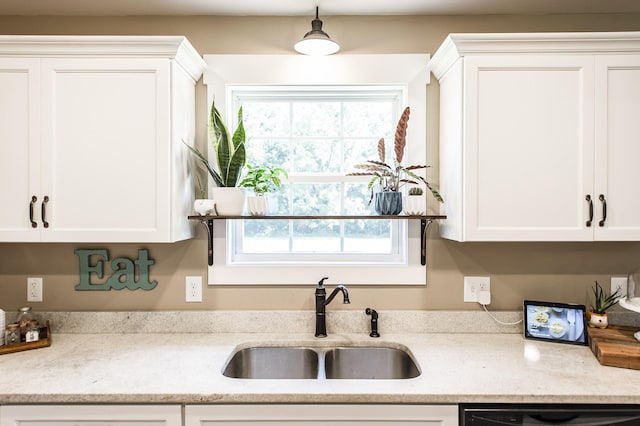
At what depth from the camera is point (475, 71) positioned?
5.41 ft

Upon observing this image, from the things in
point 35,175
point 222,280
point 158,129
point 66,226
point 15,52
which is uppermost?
point 15,52

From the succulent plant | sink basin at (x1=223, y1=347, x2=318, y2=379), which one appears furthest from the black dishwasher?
sink basin at (x1=223, y1=347, x2=318, y2=379)

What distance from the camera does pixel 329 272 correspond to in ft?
6.46

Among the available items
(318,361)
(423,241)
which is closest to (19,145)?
(318,361)

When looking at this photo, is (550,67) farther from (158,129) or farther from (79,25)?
(79,25)

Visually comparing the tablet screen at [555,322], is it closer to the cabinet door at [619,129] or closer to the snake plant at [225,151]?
the cabinet door at [619,129]

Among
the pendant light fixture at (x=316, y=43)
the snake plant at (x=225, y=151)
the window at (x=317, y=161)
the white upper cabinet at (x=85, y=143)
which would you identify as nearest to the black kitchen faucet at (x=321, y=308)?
the window at (x=317, y=161)

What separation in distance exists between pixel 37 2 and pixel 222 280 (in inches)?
62.2

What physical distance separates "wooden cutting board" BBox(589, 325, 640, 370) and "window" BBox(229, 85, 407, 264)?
0.92 m

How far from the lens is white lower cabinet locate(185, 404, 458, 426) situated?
4.39 ft

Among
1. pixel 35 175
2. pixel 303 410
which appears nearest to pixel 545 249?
pixel 303 410

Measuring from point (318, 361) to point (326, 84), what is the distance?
1.34 metres

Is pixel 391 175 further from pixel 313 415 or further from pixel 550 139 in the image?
pixel 313 415

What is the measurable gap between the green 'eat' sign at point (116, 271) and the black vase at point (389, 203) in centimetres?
116
